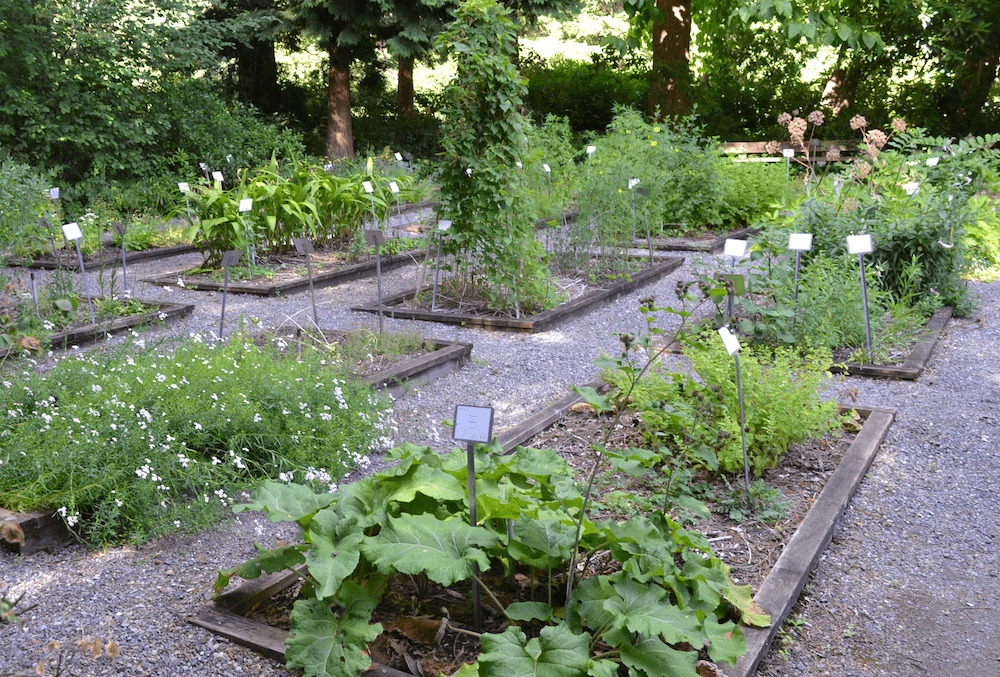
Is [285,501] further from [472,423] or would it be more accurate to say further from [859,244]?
[859,244]

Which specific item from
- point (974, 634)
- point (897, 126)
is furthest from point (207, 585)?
point (897, 126)

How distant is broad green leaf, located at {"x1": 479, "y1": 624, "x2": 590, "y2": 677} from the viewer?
212cm

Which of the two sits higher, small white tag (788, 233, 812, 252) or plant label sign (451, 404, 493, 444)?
small white tag (788, 233, 812, 252)

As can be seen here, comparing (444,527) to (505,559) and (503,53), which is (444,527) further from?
(503,53)

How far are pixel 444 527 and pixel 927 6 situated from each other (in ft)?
50.9

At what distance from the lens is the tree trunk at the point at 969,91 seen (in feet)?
50.0

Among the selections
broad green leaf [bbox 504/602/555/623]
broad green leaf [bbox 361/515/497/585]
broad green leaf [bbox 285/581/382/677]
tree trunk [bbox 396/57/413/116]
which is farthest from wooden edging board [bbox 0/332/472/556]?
tree trunk [bbox 396/57/413/116]

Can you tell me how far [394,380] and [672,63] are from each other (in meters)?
12.0

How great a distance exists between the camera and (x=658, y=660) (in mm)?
2223

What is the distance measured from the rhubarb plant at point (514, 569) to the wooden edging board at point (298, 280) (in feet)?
16.4

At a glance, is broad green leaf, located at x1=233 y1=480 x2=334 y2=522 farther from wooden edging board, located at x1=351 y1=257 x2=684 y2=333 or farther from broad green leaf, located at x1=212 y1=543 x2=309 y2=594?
wooden edging board, located at x1=351 y1=257 x2=684 y2=333

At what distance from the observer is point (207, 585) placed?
299 cm

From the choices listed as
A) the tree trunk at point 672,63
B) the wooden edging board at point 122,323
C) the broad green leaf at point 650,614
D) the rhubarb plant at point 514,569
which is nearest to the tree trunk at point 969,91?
the tree trunk at point 672,63

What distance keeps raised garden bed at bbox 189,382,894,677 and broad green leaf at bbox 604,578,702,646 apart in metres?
0.34
